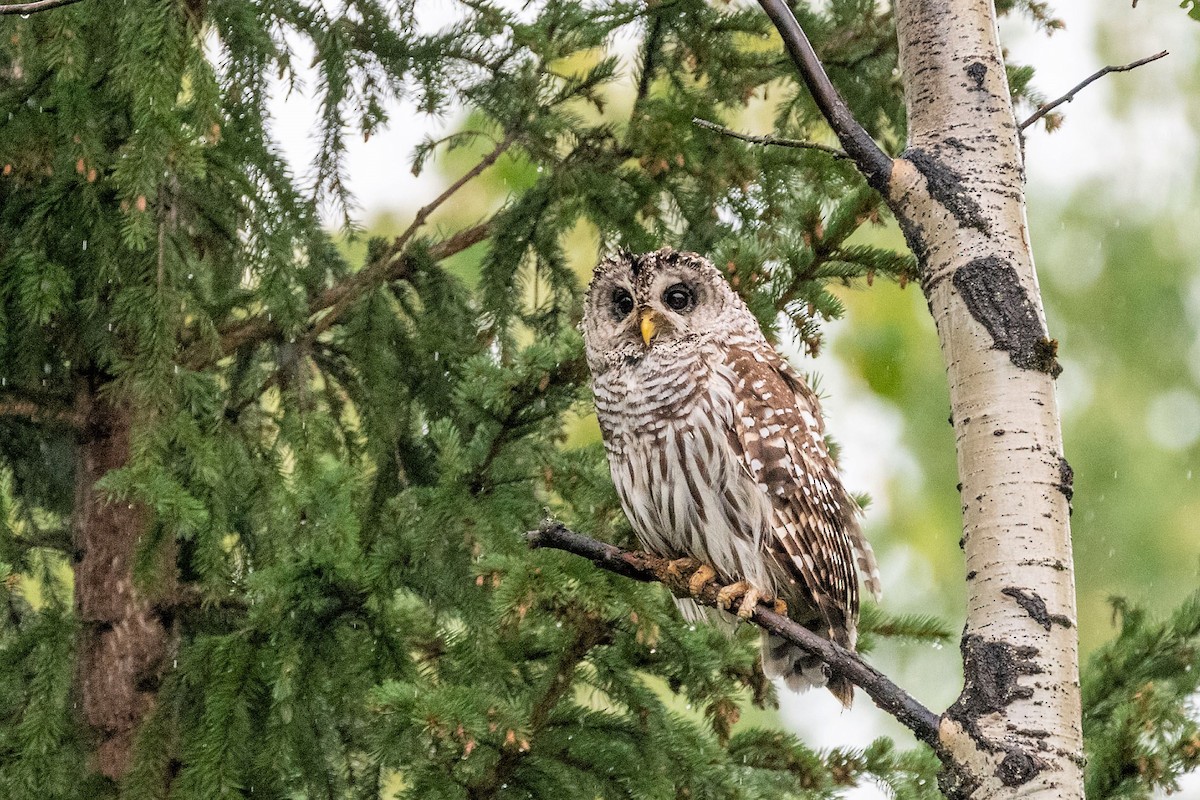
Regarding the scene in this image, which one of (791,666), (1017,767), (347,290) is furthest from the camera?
(347,290)

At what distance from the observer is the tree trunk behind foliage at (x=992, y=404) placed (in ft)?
6.77

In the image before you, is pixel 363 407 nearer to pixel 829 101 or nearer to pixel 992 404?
pixel 829 101

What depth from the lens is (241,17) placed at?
3.36 m

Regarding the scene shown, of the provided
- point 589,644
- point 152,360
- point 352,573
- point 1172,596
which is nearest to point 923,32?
point 589,644

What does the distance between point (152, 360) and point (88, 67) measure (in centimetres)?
75

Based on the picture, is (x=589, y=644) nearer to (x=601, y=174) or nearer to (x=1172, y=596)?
(x=601, y=174)

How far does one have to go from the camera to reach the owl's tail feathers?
11.2 feet

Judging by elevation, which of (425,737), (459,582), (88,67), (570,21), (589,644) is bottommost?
(425,737)

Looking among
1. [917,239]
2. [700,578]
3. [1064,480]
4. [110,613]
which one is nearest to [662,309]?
[700,578]

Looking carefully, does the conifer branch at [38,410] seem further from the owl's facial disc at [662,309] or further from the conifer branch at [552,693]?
the conifer branch at [552,693]

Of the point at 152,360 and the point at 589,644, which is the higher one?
the point at 152,360

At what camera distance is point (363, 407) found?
12.8 feet

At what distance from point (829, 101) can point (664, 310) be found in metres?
1.22

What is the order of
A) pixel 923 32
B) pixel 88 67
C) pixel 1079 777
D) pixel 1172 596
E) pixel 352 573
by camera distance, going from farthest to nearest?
pixel 1172 596 → pixel 88 67 → pixel 352 573 → pixel 923 32 → pixel 1079 777
